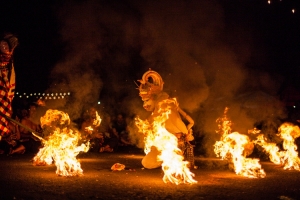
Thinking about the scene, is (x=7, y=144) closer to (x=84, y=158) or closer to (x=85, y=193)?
(x=84, y=158)

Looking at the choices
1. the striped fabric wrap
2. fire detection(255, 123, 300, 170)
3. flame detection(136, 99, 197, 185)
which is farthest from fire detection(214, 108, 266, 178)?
the striped fabric wrap

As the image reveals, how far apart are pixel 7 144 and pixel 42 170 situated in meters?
4.56

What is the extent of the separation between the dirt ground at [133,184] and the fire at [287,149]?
35 cm

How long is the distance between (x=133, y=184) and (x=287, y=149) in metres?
5.49

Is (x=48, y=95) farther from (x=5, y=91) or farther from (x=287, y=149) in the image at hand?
(x=287, y=149)

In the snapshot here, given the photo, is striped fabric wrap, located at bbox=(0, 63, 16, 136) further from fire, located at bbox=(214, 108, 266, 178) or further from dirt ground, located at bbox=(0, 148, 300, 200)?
fire, located at bbox=(214, 108, 266, 178)

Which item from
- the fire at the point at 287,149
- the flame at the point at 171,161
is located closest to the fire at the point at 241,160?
the flame at the point at 171,161

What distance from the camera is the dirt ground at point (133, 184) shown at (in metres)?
7.95

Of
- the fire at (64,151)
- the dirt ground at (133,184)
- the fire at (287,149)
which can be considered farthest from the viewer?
the fire at (287,149)

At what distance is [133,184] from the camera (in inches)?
361

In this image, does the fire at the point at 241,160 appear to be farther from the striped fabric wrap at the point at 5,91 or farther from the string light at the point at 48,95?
the string light at the point at 48,95

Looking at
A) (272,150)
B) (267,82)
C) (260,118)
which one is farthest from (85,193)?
(267,82)

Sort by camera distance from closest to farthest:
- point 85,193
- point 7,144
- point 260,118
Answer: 1. point 85,193
2. point 7,144
3. point 260,118

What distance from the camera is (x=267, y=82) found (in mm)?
21938
